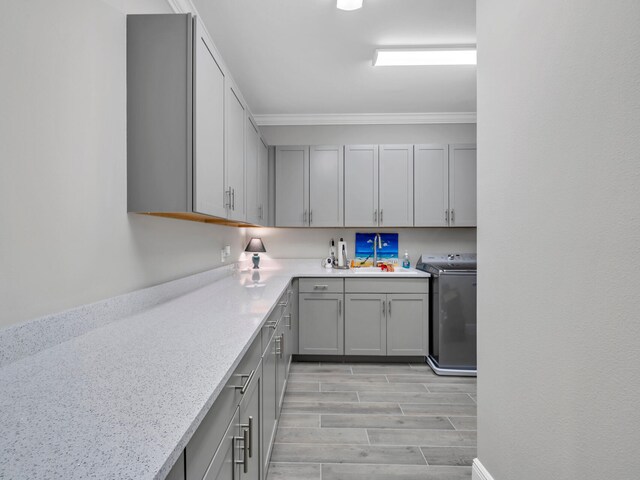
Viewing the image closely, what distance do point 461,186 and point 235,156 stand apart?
2497mm

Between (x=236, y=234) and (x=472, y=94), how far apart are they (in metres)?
2.78

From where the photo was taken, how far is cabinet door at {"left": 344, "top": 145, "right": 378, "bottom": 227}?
3.81m

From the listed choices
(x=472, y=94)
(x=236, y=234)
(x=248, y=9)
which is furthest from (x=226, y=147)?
(x=472, y=94)

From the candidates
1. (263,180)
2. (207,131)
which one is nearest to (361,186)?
(263,180)

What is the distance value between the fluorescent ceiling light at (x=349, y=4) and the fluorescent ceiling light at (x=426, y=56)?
56 centimetres

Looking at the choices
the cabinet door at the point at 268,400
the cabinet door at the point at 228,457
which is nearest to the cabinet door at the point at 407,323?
the cabinet door at the point at 268,400

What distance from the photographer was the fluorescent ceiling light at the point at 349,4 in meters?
2.08

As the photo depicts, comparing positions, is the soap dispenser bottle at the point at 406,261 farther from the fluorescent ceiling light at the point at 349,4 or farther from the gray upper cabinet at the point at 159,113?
the gray upper cabinet at the point at 159,113

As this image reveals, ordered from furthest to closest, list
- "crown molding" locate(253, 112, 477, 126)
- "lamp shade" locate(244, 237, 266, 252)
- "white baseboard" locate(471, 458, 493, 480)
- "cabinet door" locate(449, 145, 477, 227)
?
1. "crown molding" locate(253, 112, 477, 126)
2. "lamp shade" locate(244, 237, 266, 252)
3. "cabinet door" locate(449, 145, 477, 227)
4. "white baseboard" locate(471, 458, 493, 480)

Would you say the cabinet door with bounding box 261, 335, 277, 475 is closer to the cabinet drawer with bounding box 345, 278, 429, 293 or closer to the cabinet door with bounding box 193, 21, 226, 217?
the cabinet door with bounding box 193, 21, 226, 217

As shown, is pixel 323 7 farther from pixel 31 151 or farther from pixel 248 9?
pixel 31 151

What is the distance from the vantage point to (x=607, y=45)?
2.87ft

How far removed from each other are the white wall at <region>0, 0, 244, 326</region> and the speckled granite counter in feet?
0.74

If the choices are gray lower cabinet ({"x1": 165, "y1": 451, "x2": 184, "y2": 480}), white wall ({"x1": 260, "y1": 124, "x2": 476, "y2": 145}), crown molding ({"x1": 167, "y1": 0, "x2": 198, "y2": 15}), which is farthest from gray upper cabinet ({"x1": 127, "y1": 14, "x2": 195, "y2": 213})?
white wall ({"x1": 260, "y1": 124, "x2": 476, "y2": 145})
